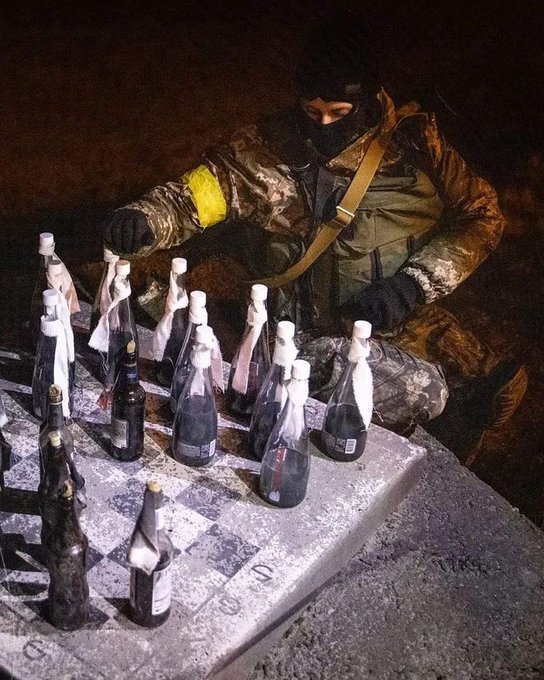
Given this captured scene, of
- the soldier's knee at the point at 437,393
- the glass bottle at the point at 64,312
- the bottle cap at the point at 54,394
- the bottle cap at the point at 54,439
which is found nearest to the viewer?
the bottle cap at the point at 54,439

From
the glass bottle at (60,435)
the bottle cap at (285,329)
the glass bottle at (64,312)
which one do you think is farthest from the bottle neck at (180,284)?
the glass bottle at (60,435)

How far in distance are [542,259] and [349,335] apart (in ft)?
2.94

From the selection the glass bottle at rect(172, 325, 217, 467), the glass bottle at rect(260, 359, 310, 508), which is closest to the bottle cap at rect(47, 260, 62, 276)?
the glass bottle at rect(172, 325, 217, 467)

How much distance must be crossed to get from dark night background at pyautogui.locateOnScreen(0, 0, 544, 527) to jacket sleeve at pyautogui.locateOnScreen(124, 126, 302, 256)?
0.07 metres

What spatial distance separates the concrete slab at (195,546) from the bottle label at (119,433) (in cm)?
9

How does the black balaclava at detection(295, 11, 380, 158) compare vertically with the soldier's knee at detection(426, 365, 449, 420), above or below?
above

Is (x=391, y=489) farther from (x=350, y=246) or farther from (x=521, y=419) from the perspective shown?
(x=350, y=246)

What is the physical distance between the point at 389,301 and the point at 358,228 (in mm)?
333

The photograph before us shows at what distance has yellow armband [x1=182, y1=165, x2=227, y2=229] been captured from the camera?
318 cm

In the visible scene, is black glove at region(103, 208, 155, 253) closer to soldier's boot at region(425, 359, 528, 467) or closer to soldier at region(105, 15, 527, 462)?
soldier at region(105, 15, 527, 462)

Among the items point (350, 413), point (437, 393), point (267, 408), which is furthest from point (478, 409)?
point (267, 408)

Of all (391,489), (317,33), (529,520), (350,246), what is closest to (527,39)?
(317,33)

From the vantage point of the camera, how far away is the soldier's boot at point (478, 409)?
299 centimetres

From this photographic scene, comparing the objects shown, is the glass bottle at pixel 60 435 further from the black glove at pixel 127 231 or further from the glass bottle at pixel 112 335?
the black glove at pixel 127 231
